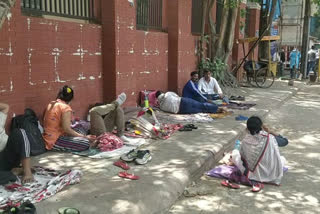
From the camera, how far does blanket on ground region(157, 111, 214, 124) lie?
7958 mm

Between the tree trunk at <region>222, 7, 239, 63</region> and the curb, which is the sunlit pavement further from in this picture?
the tree trunk at <region>222, 7, 239, 63</region>

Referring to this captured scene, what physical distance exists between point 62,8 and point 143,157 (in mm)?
3302

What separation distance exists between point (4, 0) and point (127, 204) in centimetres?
218

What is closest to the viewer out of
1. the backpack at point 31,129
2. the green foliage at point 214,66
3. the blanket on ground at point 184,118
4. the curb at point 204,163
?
the curb at point 204,163

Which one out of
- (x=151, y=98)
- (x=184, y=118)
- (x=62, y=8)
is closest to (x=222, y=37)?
(x=151, y=98)

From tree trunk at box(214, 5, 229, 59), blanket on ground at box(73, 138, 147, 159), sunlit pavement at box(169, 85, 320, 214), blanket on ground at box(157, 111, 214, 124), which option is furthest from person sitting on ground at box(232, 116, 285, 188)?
tree trunk at box(214, 5, 229, 59)

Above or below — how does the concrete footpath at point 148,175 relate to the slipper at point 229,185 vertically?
above

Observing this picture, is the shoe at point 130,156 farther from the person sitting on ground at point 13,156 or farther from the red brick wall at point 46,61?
the red brick wall at point 46,61

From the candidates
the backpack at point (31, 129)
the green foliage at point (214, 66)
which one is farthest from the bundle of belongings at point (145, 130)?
the green foliage at point (214, 66)

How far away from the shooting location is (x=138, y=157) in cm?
507

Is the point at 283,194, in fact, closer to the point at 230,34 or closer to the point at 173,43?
the point at 173,43

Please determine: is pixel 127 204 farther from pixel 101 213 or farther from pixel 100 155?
pixel 100 155

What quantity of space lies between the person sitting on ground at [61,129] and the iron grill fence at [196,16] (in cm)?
793

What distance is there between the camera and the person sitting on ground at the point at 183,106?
A: 871 centimetres
